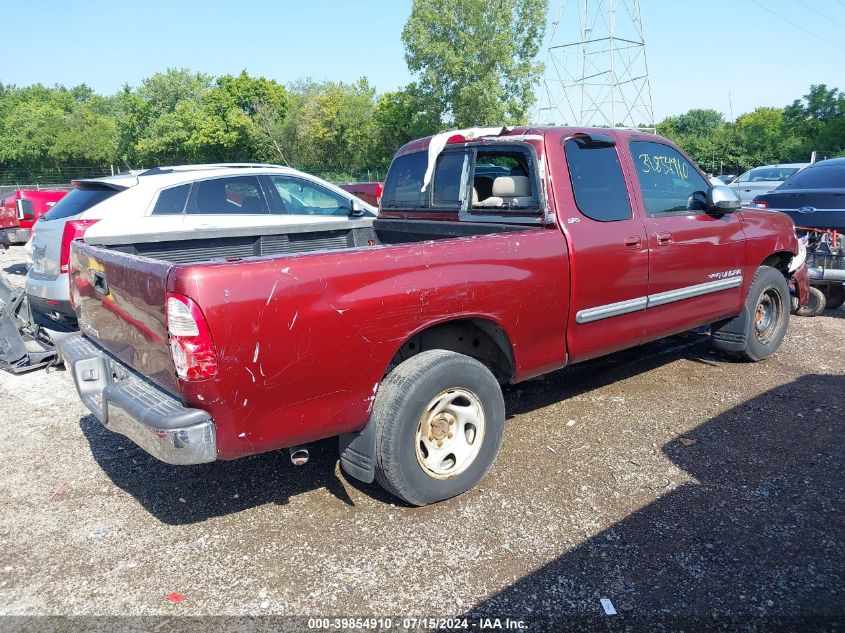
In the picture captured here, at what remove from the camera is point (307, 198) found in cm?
748

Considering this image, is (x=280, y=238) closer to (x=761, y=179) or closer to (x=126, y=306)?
(x=126, y=306)

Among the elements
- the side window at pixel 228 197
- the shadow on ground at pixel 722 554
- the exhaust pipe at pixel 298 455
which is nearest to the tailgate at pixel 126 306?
the exhaust pipe at pixel 298 455

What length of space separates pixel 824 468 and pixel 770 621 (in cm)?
167

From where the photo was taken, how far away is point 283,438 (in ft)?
9.52

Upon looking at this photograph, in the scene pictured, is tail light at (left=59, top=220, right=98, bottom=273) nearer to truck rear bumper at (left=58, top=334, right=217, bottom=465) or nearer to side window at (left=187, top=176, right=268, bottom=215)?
side window at (left=187, top=176, right=268, bottom=215)

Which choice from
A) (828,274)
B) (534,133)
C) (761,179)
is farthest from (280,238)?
(761,179)

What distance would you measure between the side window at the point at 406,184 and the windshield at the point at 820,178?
18.6ft

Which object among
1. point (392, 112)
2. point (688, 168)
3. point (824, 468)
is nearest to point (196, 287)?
point (824, 468)

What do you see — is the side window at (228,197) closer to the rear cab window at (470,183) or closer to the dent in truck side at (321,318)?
the rear cab window at (470,183)

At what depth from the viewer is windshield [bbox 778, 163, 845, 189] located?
7.86 meters

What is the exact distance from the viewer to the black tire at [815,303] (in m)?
7.48

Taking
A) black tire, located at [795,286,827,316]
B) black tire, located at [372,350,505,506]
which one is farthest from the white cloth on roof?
black tire, located at [795,286,827,316]

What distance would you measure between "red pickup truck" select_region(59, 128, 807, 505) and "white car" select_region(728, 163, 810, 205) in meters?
11.3

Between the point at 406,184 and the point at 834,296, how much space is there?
5.95 meters
